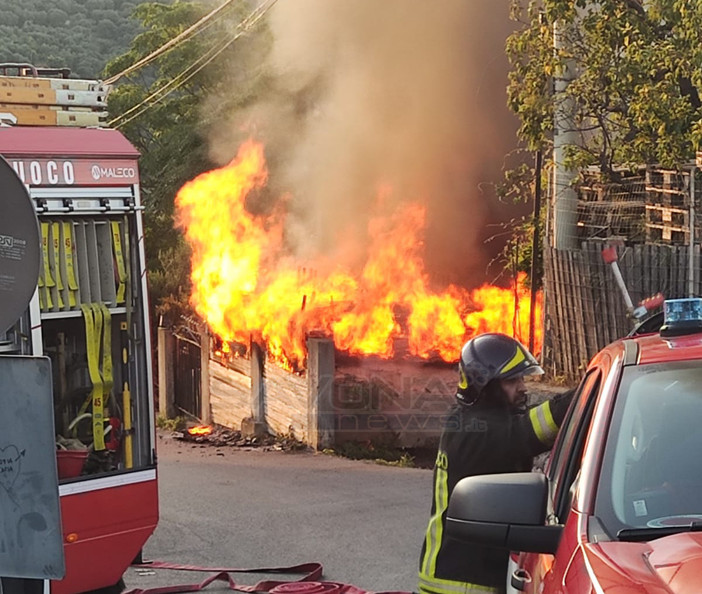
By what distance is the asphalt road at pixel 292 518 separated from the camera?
851 centimetres

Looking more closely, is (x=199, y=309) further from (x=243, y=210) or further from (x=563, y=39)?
(x=563, y=39)

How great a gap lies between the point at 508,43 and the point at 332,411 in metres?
4.65

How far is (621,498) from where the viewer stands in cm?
286

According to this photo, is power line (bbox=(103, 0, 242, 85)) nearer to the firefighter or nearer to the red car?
the firefighter

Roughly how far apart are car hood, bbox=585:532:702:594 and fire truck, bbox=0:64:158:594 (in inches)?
175

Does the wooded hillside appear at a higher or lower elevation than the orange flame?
higher

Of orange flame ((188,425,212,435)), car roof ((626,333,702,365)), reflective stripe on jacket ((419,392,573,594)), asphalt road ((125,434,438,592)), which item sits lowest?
orange flame ((188,425,212,435))

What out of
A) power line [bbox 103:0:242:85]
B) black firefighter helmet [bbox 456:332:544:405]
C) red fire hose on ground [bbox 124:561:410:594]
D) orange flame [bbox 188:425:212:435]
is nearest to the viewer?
black firefighter helmet [bbox 456:332:544:405]

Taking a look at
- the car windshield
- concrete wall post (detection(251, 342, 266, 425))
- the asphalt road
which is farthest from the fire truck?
concrete wall post (detection(251, 342, 266, 425))

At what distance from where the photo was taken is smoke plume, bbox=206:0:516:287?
18953 millimetres

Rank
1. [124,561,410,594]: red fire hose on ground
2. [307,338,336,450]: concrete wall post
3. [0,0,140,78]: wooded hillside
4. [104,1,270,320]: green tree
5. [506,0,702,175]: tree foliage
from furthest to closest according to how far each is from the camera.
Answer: [0,0,140,78]: wooded hillside < [104,1,270,320]: green tree < [307,338,336,450]: concrete wall post < [506,0,702,175]: tree foliage < [124,561,410,594]: red fire hose on ground

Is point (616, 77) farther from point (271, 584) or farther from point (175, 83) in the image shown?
point (175, 83)

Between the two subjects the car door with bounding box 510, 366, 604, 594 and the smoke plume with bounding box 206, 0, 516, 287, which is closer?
the car door with bounding box 510, 366, 604, 594

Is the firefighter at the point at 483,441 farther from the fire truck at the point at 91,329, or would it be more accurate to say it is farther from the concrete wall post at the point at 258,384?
the concrete wall post at the point at 258,384
